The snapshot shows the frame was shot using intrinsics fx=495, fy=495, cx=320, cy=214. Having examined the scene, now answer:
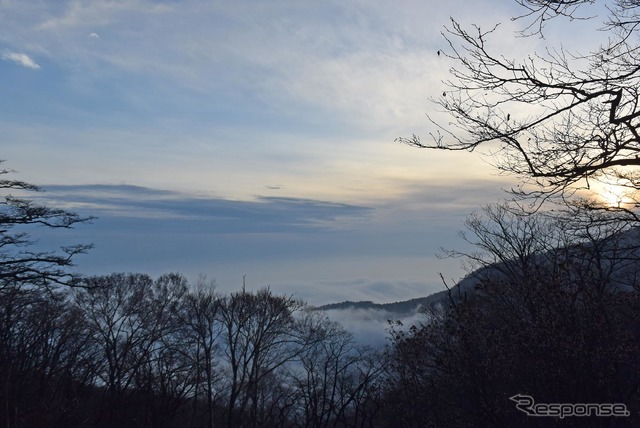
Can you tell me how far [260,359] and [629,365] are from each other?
27.7 m

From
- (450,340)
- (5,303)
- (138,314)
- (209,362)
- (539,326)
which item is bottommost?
(209,362)

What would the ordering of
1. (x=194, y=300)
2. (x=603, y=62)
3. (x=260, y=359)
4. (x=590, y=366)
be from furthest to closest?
(x=194, y=300)
(x=260, y=359)
(x=590, y=366)
(x=603, y=62)

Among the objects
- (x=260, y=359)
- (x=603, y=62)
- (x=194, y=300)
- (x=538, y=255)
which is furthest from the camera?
(x=194, y=300)

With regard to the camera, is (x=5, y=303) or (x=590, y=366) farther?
(x=5, y=303)

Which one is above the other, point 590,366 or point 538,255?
point 538,255

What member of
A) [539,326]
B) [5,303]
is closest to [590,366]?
[539,326]

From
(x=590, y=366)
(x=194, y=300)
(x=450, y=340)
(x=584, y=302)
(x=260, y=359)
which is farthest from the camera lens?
(x=194, y=300)

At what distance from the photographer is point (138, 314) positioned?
35719mm

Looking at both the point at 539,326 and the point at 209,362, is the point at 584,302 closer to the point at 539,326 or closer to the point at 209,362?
the point at 539,326

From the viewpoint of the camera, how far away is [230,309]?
3459 centimetres

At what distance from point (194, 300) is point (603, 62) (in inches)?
1317

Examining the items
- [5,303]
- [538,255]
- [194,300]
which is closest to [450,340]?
[538,255]

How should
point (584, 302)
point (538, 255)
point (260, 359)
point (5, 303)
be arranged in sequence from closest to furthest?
point (584, 302) < point (5, 303) < point (538, 255) < point (260, 359)

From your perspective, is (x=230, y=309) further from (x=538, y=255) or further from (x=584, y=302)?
(x=584, y=302)
